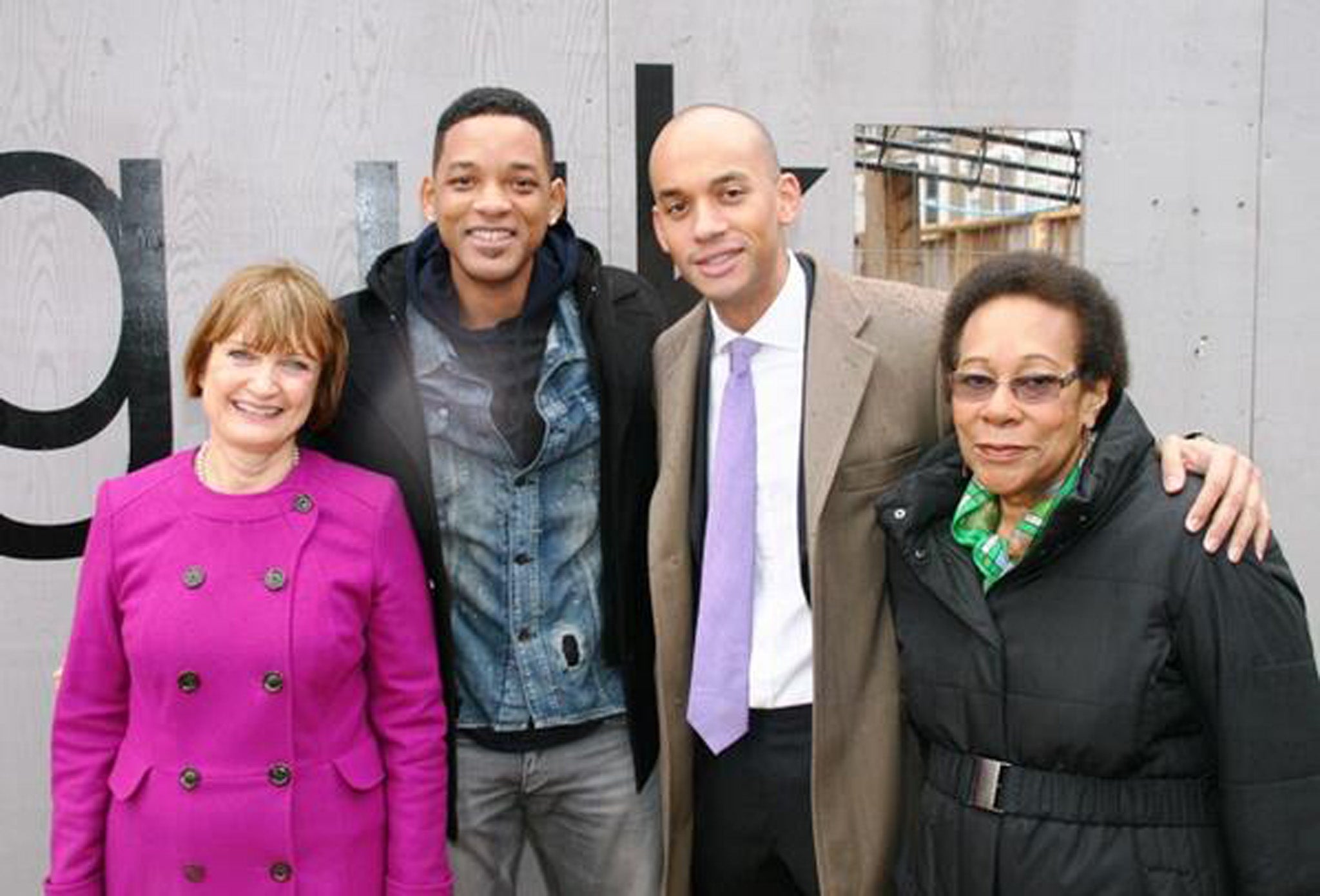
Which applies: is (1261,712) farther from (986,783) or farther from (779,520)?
(779,520)

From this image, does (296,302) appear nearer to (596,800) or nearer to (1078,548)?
(596,800)

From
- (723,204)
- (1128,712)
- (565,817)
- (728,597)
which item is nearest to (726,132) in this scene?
(723,204)

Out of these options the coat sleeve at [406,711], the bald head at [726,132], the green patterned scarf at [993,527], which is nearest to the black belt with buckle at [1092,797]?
the green patterned scarf at [993,527]

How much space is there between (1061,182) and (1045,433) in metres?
1.89

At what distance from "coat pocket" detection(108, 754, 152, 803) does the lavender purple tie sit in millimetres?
983

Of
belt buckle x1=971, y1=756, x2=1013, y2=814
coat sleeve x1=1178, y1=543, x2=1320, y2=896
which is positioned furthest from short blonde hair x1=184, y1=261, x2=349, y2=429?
coat sleeve x1=1178, y1=543, x2=1320, y2=896

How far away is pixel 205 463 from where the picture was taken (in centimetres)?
211

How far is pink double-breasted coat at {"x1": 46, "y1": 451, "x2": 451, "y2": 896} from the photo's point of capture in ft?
Result: 6.41

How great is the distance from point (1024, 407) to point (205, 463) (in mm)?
1401

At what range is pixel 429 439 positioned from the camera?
2.31 m

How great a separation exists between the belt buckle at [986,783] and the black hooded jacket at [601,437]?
79cm

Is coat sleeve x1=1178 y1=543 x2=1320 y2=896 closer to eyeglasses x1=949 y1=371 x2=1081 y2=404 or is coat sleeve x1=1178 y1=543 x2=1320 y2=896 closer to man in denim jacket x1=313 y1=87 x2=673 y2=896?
eyeglasses x1=949 y1=371 x2=1081 y2=404

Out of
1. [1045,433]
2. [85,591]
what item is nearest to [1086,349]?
[1045,433]

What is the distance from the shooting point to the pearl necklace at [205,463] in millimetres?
2078
